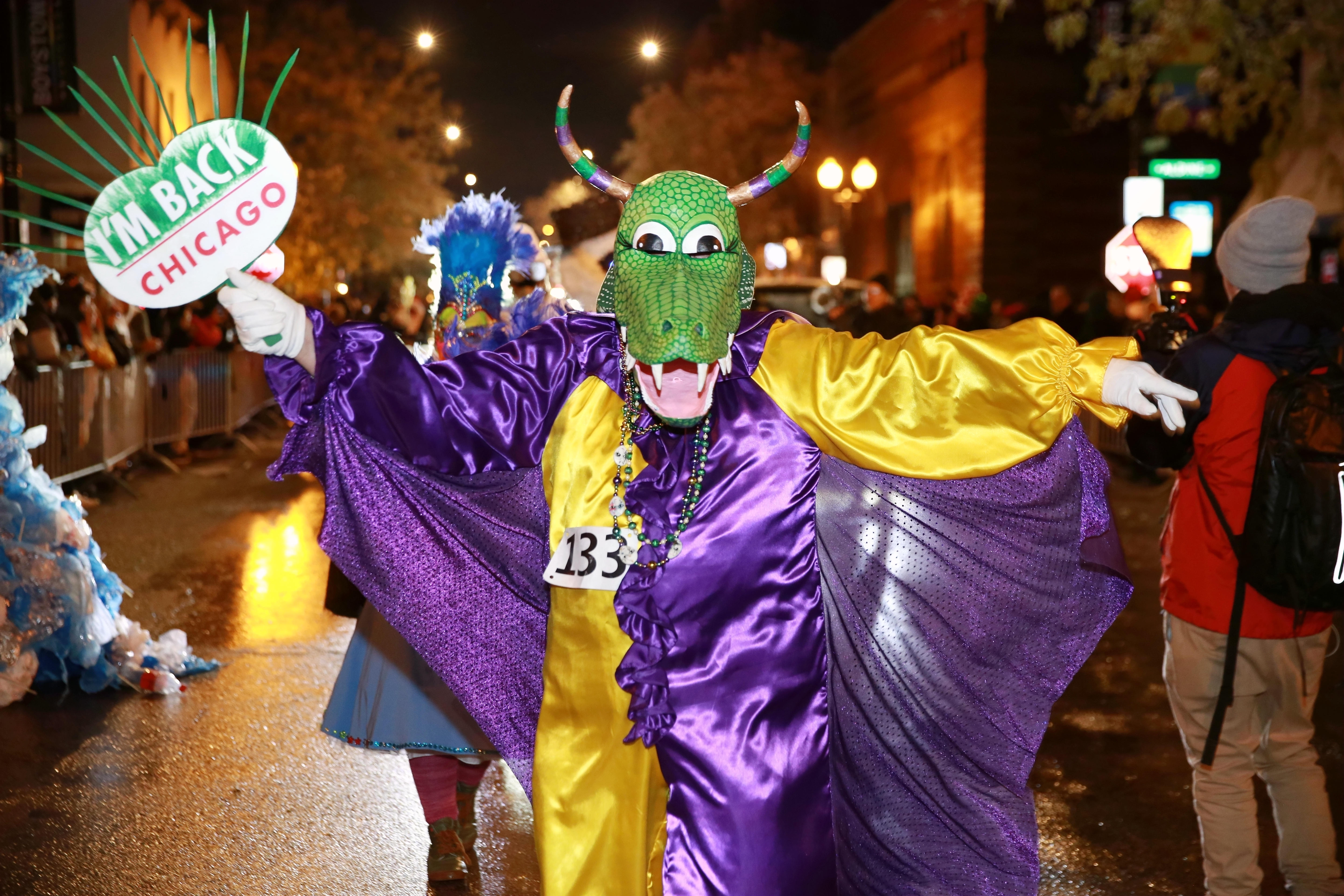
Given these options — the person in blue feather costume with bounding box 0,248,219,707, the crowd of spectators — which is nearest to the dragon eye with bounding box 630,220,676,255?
the person in blue feather costume with bounding box 0,248,219,707

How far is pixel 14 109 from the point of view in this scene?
14.3 metres

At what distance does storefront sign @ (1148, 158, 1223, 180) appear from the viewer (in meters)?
25.4

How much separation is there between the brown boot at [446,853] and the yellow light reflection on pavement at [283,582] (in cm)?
311

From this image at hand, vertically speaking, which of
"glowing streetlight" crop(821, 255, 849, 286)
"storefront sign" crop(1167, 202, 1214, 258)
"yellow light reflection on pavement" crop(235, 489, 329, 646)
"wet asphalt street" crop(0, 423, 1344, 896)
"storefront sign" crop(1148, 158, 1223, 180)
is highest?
"storefront sign" crop(1148, 158, 1223, 180)

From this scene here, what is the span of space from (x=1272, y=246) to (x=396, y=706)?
295cm

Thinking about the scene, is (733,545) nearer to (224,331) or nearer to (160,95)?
(160,95)

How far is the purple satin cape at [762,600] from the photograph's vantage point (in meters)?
2.85

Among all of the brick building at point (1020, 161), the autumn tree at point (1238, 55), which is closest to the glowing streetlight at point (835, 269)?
the brick building at point (1020, 161)

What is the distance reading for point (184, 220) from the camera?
2824 mm

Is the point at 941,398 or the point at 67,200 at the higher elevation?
the point at 67,200

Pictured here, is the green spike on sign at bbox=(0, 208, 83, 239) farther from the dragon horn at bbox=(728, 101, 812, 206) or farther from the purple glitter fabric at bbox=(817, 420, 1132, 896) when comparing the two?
the purple glitter fabric at bbox=(817, 420, 1132, 896)

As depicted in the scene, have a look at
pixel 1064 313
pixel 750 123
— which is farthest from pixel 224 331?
pixel 750 123

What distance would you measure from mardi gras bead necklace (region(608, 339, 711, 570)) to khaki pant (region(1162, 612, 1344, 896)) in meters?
1.85

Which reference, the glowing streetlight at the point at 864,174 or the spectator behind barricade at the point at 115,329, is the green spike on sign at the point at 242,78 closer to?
the spectator behind barricade at the point at 115,329
